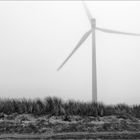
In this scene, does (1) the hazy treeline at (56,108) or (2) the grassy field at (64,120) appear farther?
(1) the hazy treeline at (56,108)

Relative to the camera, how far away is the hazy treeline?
11.1m

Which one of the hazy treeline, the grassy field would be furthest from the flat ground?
the hazy treeline

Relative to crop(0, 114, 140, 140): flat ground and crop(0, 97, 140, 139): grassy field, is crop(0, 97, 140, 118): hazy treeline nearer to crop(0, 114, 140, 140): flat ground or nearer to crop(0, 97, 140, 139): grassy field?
crop(0, 97, 140, 139): grassy field

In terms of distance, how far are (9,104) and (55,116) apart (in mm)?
2308

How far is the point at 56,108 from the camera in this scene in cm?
1125

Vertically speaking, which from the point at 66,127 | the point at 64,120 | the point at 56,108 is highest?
the point at 56,108

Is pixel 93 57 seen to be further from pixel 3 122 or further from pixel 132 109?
pixel 3 122

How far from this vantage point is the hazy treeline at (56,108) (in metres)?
11.1

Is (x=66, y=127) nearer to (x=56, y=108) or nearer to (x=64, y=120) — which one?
(x=64, y=120)

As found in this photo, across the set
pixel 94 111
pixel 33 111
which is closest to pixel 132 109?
pixel 94 111

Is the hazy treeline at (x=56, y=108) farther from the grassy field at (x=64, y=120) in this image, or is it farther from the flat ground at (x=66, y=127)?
the flat ground at (x=66, y=127)

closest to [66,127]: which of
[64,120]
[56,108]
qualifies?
[64,120]

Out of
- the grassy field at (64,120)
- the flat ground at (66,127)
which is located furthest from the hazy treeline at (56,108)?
the flat ground at (66,127)

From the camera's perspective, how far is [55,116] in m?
10.7
